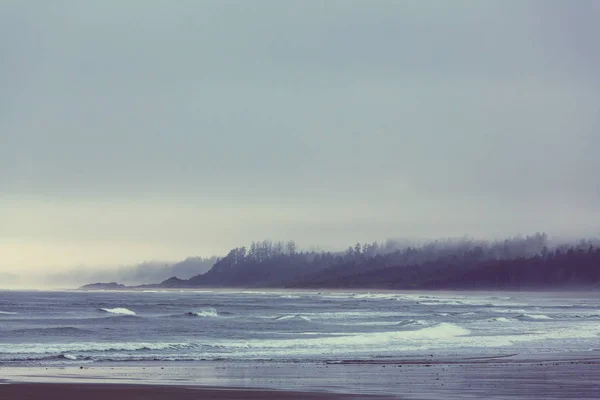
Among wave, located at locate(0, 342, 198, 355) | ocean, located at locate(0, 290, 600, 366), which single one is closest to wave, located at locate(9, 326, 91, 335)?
ocean, located at locate(0, 290, 600, 366)

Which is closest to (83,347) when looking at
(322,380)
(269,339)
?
(269,339)

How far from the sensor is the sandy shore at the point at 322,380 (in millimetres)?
22750

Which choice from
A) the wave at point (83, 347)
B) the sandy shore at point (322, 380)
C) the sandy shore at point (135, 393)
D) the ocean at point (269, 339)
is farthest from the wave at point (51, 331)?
the sandy shore at point (135, 393)

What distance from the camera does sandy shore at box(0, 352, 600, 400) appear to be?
22.8 metres

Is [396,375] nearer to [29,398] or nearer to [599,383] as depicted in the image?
[599,383]

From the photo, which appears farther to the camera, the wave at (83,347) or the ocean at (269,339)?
the wave at (83,347)

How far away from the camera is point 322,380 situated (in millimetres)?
26453

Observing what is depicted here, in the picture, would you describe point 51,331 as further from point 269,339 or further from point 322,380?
point 322,380

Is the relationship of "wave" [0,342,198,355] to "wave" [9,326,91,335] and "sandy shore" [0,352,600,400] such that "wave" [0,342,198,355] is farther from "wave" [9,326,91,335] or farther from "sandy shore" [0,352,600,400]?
"wave" [9,326,91,335]

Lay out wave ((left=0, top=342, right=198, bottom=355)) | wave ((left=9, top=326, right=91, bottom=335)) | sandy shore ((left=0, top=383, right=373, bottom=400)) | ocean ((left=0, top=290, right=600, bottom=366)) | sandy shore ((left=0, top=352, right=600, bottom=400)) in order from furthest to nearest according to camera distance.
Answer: wave ((left=9, top=326, right=91, bottom=335)) < wave ((left=0, top=342, right=198, bottom=355)) < ocean ((left=0, top=290, right=600, bottom=366)) < sandy shore ((left=0, top=352, right=600, bottom=400)) < sandy shore ((left=0, top=383, right=373, bottom=400))

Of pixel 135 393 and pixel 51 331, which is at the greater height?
pixel 51 331

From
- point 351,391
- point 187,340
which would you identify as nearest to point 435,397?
point 351,391

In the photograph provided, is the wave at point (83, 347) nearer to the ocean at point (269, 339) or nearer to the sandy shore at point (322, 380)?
the ocean at point (269, 339)

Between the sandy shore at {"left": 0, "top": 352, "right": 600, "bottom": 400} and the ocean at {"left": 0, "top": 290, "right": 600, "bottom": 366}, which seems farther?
the ocean at {"left": 0, "top": 290, "right": 600, "bottom": 366}
